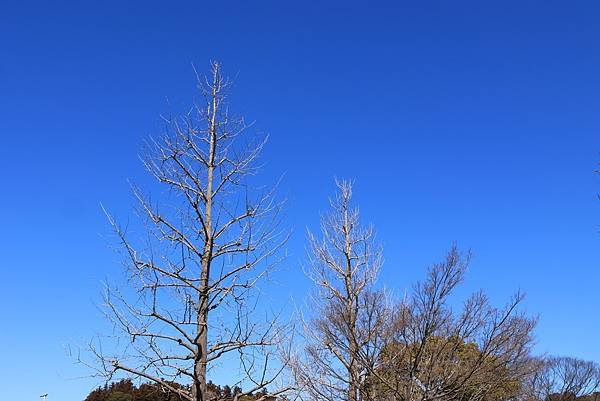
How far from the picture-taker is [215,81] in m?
7.70

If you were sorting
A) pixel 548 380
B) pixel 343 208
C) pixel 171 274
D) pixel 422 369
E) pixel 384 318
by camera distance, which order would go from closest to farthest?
pixel 171 274 < pixel 422 369 < pixel 384 318 < pixel 343 208 < pixel 548 380

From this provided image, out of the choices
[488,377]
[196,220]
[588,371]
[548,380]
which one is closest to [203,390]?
[196,220]

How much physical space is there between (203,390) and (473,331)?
8410 millimetres

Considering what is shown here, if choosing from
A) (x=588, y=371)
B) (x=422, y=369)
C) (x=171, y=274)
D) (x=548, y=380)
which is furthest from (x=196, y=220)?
(x=588, y=371)

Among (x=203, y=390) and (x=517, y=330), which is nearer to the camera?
(x=203, y=390)

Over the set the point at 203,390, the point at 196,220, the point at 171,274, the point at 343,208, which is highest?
the point at 343,208

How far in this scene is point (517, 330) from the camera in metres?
13.2

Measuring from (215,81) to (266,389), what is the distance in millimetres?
3682

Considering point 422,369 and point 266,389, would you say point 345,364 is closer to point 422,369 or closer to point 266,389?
point 422,369

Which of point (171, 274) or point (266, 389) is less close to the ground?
point (171, 274)

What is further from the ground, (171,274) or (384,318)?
(384,318)

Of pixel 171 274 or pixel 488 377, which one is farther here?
pixel 488 377

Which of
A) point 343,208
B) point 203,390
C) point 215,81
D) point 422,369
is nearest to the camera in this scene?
point 203,390

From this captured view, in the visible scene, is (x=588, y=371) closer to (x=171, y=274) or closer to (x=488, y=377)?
(x=488, y=377)
